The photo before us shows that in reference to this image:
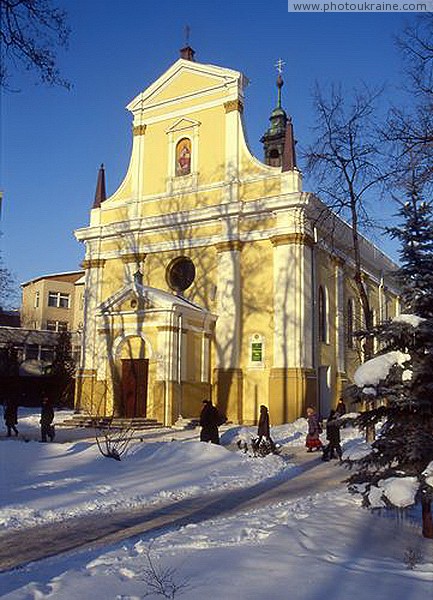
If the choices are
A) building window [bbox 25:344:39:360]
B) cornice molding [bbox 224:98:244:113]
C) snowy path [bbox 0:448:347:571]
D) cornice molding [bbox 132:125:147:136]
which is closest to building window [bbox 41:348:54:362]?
building window [bbox 25:344:39:360]

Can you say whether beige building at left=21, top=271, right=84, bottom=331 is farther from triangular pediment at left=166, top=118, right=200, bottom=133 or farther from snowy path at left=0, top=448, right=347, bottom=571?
snowy path at left=0, top=448, right=347, bottom=571

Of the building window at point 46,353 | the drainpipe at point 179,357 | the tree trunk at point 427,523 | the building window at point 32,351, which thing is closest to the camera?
the tree trunk at point 427,523

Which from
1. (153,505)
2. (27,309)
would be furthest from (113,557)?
A: (27,309)

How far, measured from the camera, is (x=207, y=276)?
29344mm

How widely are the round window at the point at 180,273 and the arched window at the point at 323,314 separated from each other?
6054 millimetres

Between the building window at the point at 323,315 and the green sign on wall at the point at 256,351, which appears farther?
the building window at the point at 323,315

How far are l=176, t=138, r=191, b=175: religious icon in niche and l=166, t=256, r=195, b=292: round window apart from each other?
169 inches

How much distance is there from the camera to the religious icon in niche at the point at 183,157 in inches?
1218

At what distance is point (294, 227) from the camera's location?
26953 millimetres

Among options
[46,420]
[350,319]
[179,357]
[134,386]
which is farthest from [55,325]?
[46,420]

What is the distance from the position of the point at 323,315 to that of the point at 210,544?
2381cm

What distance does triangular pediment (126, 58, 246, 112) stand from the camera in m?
29.9

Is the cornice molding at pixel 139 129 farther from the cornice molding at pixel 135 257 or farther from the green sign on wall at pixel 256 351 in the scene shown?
the green sign on wall at pixel 256 351

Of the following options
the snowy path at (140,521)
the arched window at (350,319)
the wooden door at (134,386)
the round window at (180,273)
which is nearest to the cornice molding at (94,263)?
the round window at (180,273)
